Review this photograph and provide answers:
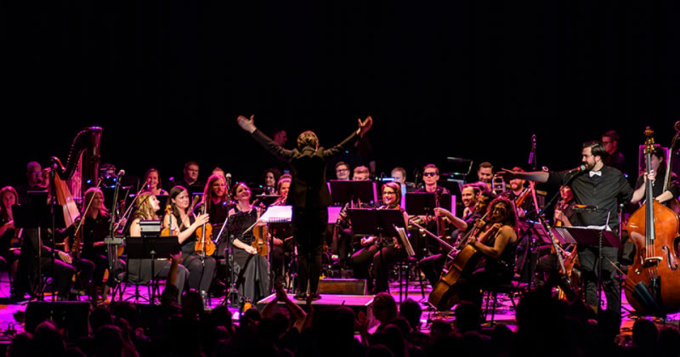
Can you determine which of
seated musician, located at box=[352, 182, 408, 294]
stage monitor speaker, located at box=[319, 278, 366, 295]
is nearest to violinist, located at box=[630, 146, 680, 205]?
seated musician, located at box=[352, 182, 408, 294]

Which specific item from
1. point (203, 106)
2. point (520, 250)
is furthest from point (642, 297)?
point (203, 106)

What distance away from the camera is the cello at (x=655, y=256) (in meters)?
7.26

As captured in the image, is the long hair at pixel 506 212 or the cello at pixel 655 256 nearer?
the cello at pixel 655 256

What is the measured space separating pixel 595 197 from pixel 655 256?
0.83m

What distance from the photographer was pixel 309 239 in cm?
695

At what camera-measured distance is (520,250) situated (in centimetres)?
833

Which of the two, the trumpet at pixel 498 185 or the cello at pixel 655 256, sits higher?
the trumpet at pixel 498 185

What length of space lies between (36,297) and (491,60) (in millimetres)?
8626

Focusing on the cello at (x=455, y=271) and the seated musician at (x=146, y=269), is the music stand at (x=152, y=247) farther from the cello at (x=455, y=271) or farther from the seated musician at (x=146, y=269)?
the cello at (x=455, y=271)

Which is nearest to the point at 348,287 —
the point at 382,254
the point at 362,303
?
the point at 362,303

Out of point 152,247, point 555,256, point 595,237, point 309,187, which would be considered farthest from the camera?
point 555,256

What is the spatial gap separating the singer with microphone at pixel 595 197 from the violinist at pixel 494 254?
1.54ft

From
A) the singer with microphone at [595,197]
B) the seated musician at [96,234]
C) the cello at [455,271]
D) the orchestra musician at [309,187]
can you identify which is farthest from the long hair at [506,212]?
the seated musician at [96,234]

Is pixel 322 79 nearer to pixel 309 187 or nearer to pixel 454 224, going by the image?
pixel 454 224
